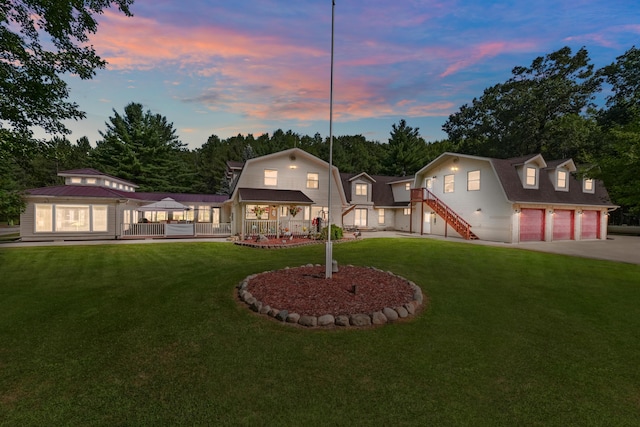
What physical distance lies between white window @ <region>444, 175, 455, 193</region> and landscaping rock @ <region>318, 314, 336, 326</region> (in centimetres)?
2247

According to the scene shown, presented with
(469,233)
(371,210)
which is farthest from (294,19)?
(371,210)

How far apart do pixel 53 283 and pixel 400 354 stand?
10.1 m

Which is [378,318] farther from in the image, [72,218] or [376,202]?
[376,202]

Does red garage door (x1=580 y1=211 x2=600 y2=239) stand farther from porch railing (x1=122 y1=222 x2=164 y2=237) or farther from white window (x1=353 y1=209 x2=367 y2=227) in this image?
porch railing (x1=122 y1=222 x2=164 y2=237)

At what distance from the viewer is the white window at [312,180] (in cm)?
2457

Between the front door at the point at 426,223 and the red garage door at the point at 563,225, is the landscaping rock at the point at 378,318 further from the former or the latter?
the red garage door at the point at 563,225

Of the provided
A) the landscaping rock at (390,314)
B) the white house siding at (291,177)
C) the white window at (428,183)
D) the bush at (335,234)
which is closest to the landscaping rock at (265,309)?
the landscaping rock at (390,314)

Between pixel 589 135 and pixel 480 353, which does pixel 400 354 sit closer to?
pixel 480 353

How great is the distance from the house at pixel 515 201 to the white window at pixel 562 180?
0.6 inches

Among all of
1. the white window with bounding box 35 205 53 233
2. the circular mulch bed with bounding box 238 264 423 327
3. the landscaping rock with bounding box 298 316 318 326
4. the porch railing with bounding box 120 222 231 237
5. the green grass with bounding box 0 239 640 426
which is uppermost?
the white window with bounding box 35 205 53 233

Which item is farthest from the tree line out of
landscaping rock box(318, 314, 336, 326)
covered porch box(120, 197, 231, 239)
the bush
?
the bush

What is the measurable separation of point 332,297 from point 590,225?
2814 cm

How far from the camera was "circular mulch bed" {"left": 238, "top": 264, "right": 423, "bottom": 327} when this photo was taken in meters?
5.77

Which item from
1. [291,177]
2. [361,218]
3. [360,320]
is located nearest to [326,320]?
[360,320]
